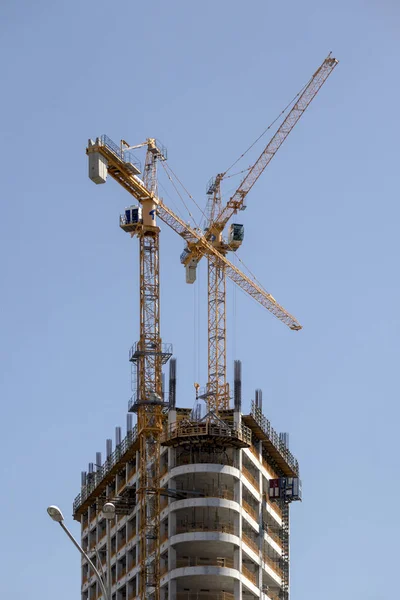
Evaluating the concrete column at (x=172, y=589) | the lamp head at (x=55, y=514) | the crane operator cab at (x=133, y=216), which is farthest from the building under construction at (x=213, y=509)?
the lamp head at (x=55, y=514)

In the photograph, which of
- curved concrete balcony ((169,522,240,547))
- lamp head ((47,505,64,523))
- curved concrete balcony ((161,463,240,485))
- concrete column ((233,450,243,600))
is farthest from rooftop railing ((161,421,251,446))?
lamp head ((47,505,64,523))

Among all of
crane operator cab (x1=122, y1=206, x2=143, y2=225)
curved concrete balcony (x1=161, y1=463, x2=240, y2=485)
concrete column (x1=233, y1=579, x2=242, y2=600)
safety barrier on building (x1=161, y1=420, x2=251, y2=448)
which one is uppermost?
crane operator cab (x1=122, y1=206, x2=143, y2=225)

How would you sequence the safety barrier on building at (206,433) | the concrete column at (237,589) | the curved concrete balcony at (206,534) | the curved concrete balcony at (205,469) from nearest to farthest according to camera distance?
1. the concrete column at (237,589)
2. the curved concrete balcony at (206,534)
3. the curved concrete balcony at (205,469)
4. the safety barrier on building at (206,433)

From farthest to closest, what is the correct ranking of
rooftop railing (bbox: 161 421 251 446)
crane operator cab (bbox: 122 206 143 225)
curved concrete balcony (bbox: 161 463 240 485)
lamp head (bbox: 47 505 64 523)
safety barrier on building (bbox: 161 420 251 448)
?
crane operator cab (bbox: 122 206 143 225), rooftop railing (bbox: 161 421 251 446), safety barrier on building (bbox: 161 420 251 448), curved concrete balcony (bbox: 161 463 240 485), lamp head (bbox: 47 505 64 523)

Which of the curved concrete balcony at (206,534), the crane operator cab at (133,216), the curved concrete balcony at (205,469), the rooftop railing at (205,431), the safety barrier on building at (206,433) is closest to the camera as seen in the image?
the curved concrete balcony at (206,534)

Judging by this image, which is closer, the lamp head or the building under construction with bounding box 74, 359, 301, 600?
the lamp head

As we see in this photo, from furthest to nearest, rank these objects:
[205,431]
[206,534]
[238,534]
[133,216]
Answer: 1. [133,216]
2. [205,431]
3. [238,534]
4. [206,534]

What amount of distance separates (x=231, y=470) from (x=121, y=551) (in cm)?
2924

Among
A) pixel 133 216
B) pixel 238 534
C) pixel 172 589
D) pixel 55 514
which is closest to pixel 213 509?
pixel 238 534

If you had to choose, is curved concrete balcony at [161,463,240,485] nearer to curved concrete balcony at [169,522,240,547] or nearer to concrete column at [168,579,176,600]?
curved concrete balcony at [169,522,240,547]

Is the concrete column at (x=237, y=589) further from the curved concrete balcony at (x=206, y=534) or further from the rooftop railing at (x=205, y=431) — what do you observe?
the rooftop railing at (x=205, y=431)

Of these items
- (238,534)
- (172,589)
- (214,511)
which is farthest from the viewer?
(214,511)

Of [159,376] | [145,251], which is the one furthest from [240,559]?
[145,251]

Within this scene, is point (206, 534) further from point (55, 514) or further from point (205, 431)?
point (55, 514)
